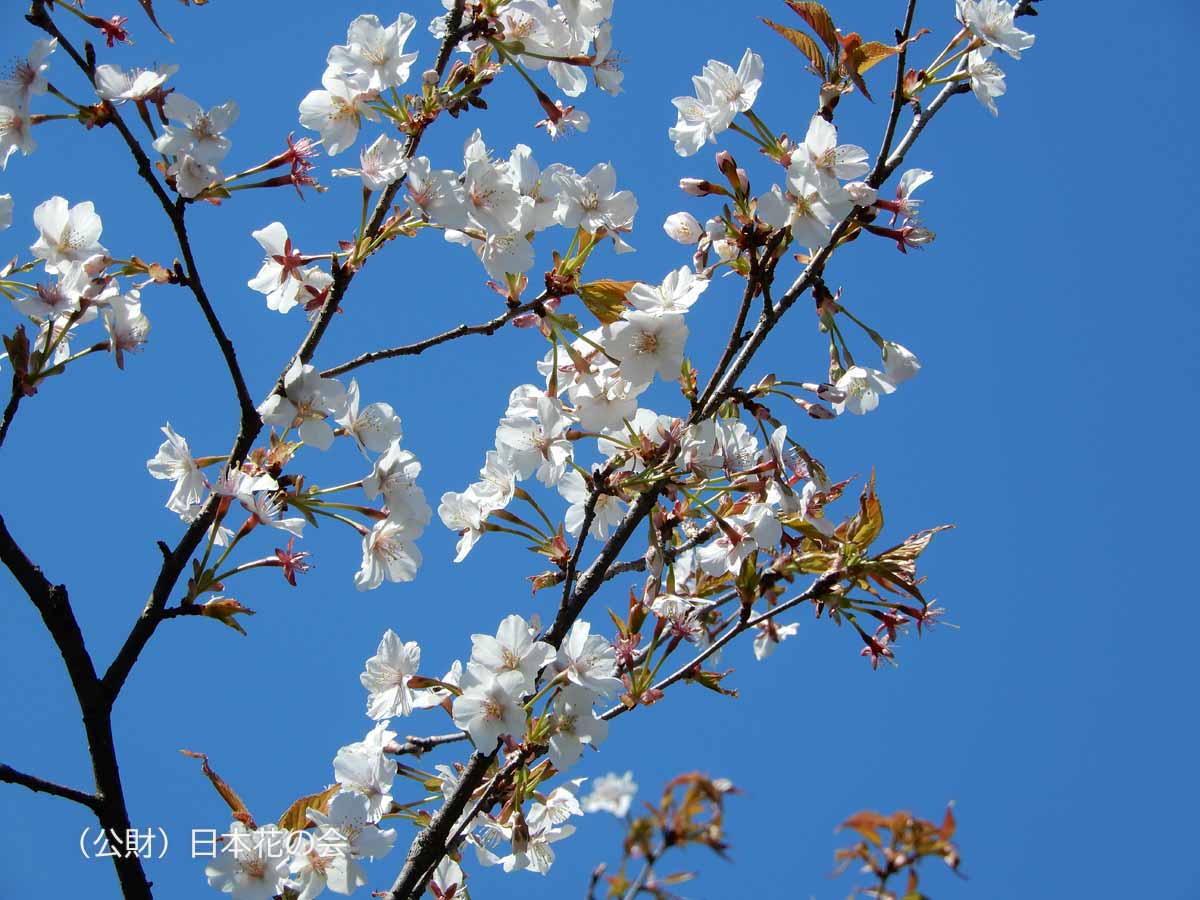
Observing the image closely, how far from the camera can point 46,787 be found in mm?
1756

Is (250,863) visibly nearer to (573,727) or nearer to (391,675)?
(391,675)

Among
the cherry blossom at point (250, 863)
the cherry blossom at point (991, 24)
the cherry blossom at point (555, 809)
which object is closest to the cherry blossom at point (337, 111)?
the cherry blossom at point (991, 24)

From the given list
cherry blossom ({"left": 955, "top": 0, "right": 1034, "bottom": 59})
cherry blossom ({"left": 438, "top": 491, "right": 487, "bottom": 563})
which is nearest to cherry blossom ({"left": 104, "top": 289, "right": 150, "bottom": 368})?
cherry blossom ({"left": 438, "top": 491, "right": 487, "bottom": 563})

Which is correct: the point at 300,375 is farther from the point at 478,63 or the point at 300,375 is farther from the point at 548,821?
the point at 548,821

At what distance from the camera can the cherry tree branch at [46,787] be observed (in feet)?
5.64

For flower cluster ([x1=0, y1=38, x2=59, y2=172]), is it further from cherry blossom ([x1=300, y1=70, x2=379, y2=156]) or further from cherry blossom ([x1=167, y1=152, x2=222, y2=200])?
cherry blossom ([x1=300, y1=70, x2=379, y2=156])

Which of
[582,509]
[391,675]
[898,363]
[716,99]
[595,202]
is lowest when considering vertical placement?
[391,675]

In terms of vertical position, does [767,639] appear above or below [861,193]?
below

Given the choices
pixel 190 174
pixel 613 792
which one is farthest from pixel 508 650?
pixel 613 792

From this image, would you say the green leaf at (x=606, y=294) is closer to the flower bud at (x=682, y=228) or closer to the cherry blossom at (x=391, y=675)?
the flower bud at (x=682, y=228)

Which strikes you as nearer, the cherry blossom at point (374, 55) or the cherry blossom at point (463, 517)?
the cherry blossom at point (374, 55)

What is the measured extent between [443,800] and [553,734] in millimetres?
446

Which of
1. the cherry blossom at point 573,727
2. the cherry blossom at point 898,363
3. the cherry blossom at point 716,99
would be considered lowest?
the cherry blossom at point 573,727

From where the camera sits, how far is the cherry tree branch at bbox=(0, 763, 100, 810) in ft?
5.64
